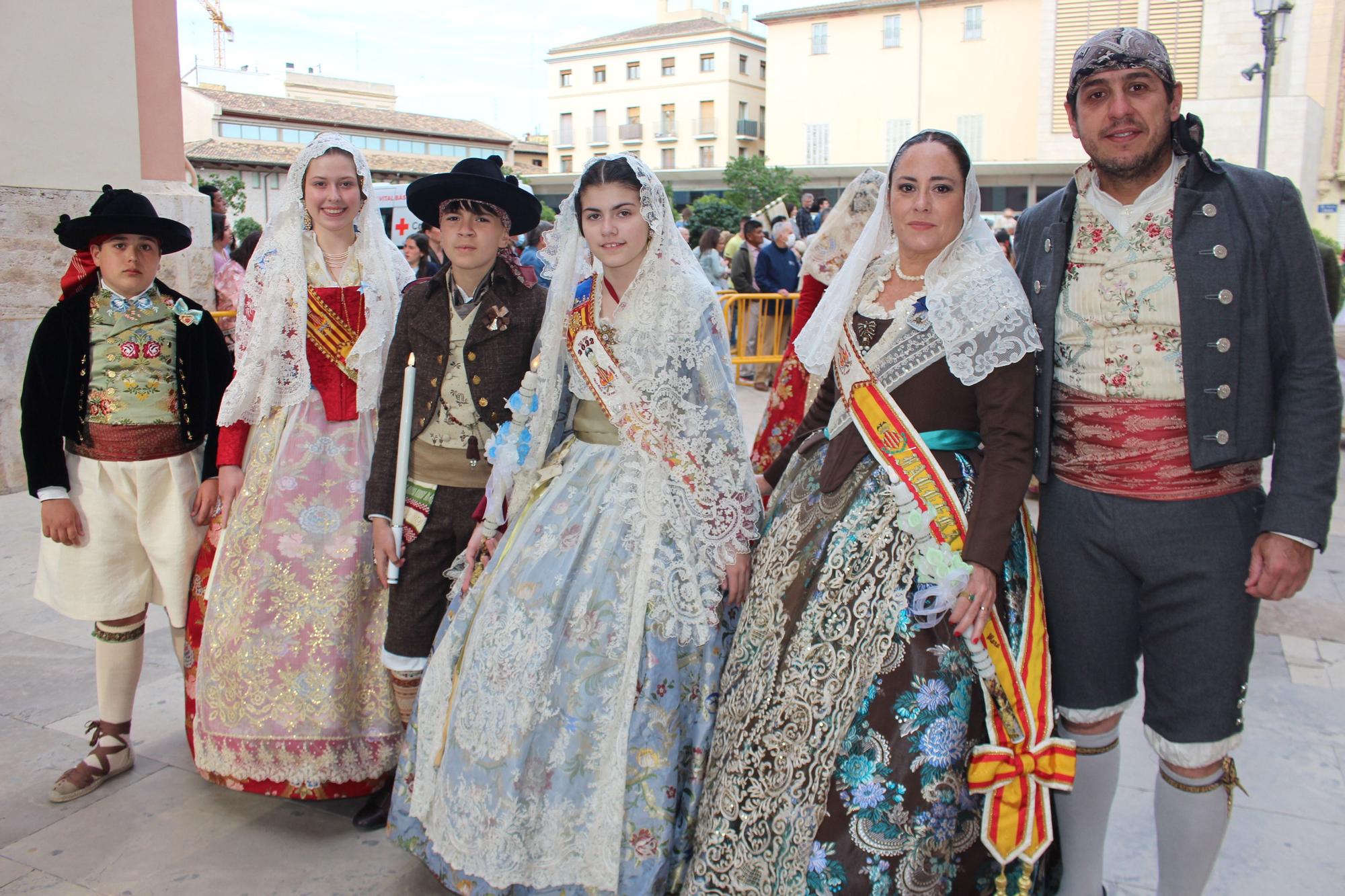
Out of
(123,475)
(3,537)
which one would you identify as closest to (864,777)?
(123,475)

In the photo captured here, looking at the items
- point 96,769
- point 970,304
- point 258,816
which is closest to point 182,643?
point 96,769

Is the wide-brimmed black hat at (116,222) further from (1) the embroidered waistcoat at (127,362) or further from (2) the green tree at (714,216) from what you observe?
(2) the green tree at (714,216)

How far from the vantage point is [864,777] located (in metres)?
2.02

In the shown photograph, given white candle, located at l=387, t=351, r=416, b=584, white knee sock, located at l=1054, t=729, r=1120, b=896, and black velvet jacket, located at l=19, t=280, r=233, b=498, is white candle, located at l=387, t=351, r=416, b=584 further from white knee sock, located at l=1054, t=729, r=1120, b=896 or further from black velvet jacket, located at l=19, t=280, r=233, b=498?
white knee sock, located at l=1054, t=729, r=1120, b=896

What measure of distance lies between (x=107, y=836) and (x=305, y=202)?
1.88 m

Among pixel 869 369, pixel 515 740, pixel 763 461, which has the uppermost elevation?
pixel 869 369

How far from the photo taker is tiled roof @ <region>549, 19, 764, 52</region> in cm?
5309

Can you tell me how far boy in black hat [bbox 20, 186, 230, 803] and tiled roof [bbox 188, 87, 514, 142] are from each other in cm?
4880

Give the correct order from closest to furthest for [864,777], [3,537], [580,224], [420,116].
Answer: [864,777], [580,224], [3,537], [420,116]

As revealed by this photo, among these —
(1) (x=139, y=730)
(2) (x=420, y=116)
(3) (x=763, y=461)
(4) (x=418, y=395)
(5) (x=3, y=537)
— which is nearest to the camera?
(4) (x=418, y=395)

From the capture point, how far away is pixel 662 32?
54812 millimetres

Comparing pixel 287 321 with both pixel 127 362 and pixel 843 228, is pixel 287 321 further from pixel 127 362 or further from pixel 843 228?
pixel 843 228

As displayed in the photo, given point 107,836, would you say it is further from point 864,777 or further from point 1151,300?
point 1151,300

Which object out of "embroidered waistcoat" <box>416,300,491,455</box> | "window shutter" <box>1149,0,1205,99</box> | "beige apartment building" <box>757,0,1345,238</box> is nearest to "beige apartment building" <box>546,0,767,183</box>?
"beige apartment building" <box>757,0,1345,238</box>
